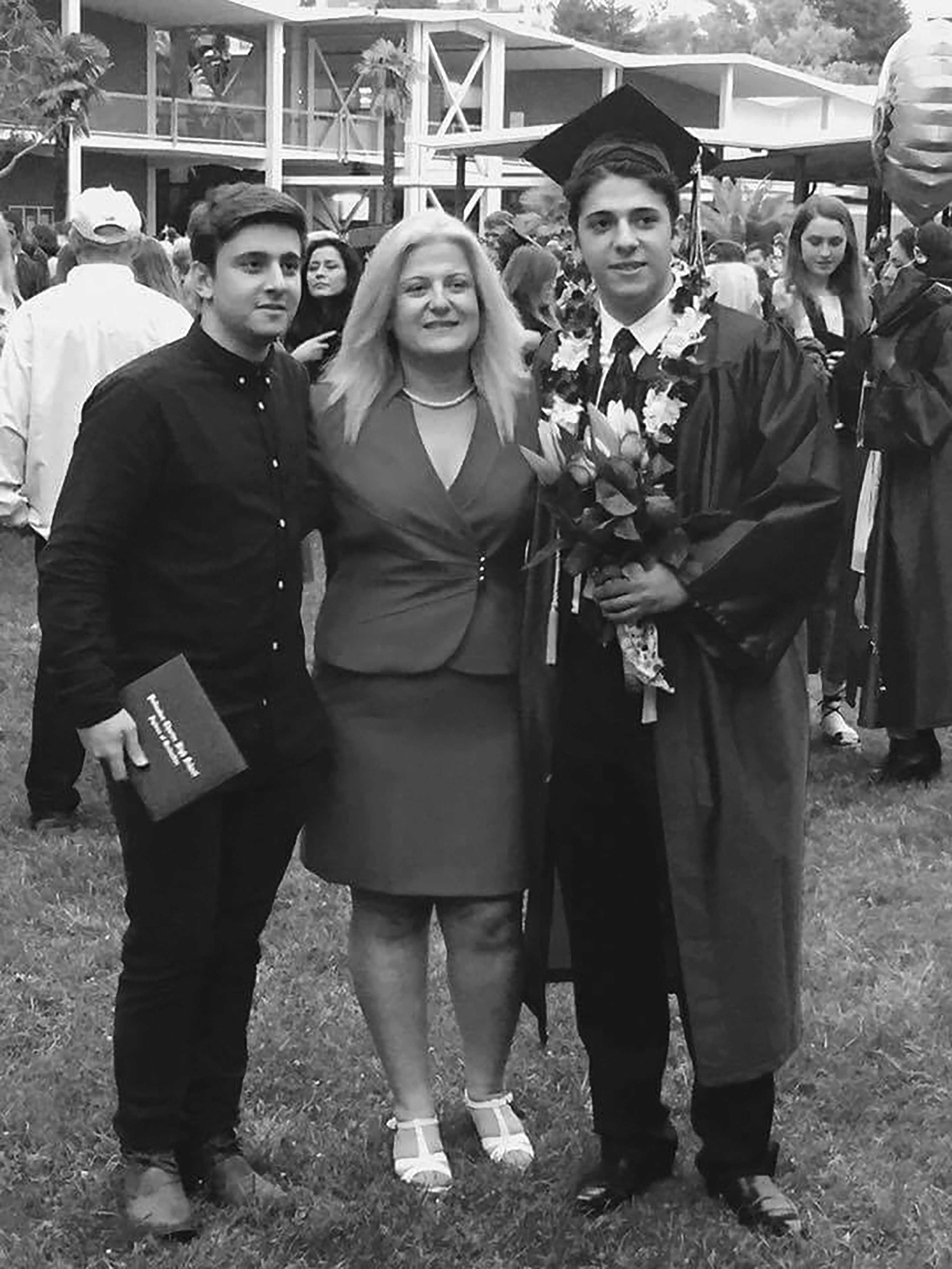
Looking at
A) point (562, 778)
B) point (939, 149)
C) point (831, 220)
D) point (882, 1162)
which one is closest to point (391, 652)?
point (562, 778)

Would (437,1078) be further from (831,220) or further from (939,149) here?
(831,220)

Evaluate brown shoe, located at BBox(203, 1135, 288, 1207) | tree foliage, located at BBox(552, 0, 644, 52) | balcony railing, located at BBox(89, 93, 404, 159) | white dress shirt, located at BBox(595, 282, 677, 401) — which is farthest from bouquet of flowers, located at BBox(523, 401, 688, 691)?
tree foliage, located at BBox(552, 0, 644, 52)

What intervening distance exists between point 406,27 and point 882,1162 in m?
40.5

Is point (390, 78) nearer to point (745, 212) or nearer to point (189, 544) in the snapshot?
point (745, 212)

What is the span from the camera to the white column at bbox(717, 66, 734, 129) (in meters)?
46.2

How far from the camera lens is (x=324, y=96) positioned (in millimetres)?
A: 42469

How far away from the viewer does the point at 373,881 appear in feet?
12.0

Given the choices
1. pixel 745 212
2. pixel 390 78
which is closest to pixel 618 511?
pixel 745 212

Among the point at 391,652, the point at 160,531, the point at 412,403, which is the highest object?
the point at 412,403

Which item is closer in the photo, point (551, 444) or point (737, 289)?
point (551, 444)

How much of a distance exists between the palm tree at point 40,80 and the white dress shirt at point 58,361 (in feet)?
48.1

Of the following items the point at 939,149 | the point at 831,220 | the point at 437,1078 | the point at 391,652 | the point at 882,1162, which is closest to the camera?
the point at 391,652

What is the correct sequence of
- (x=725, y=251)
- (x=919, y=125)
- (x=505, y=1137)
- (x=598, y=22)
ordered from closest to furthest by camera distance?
(x=505, y=1137) → (x=919, y=125) → (x=725, y=251) → (x=598, y=22)

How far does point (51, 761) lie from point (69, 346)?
1.46 metres
